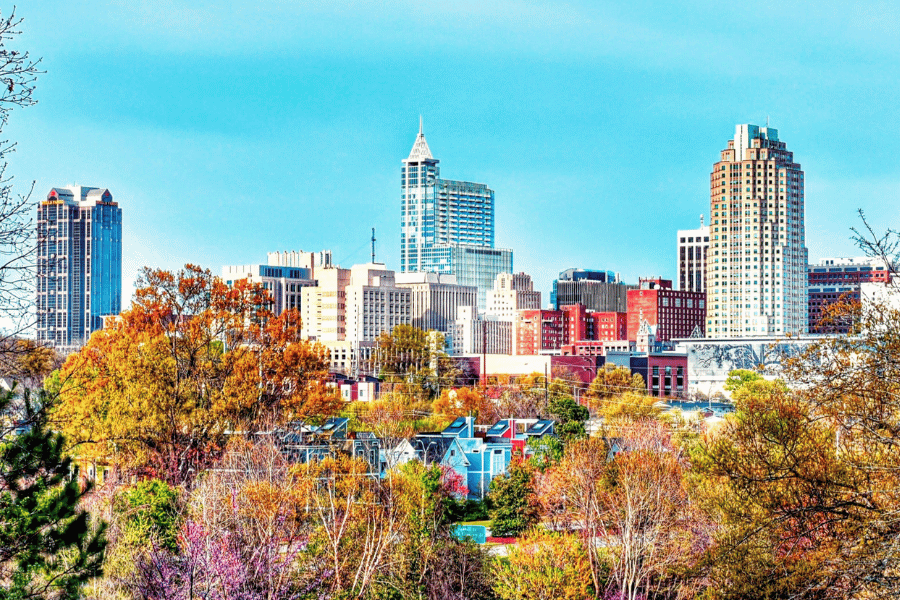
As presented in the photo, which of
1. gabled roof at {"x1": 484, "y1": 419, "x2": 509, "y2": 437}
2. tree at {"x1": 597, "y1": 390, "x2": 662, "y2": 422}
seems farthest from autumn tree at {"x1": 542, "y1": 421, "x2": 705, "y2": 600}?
tree at {"x1": 597, "y1": 390, "x2": 662, "y2": 422}

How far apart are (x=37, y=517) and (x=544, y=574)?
1764 cm

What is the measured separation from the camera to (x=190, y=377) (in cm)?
5650

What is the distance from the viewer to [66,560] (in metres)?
24.5

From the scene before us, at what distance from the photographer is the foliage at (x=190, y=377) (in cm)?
5403

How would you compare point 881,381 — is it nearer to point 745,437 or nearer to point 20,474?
point 745,437

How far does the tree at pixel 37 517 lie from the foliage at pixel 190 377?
88.4 ft

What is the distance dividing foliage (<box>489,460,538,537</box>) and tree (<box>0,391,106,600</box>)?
39.2 m

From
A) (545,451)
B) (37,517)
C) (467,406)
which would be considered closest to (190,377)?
(545,451)

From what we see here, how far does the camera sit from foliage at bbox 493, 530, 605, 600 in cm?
3622

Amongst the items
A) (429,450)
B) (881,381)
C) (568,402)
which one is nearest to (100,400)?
(429,450)

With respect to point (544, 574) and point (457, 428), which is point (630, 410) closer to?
point (457, 428)

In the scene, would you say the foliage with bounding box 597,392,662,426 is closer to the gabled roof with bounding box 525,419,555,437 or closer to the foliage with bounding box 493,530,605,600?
the gabled roof with bounding box 525,419,555,437

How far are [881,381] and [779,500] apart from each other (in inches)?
231

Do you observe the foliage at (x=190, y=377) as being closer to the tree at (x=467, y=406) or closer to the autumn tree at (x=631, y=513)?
the autumn tree at (x=631, y=513)
